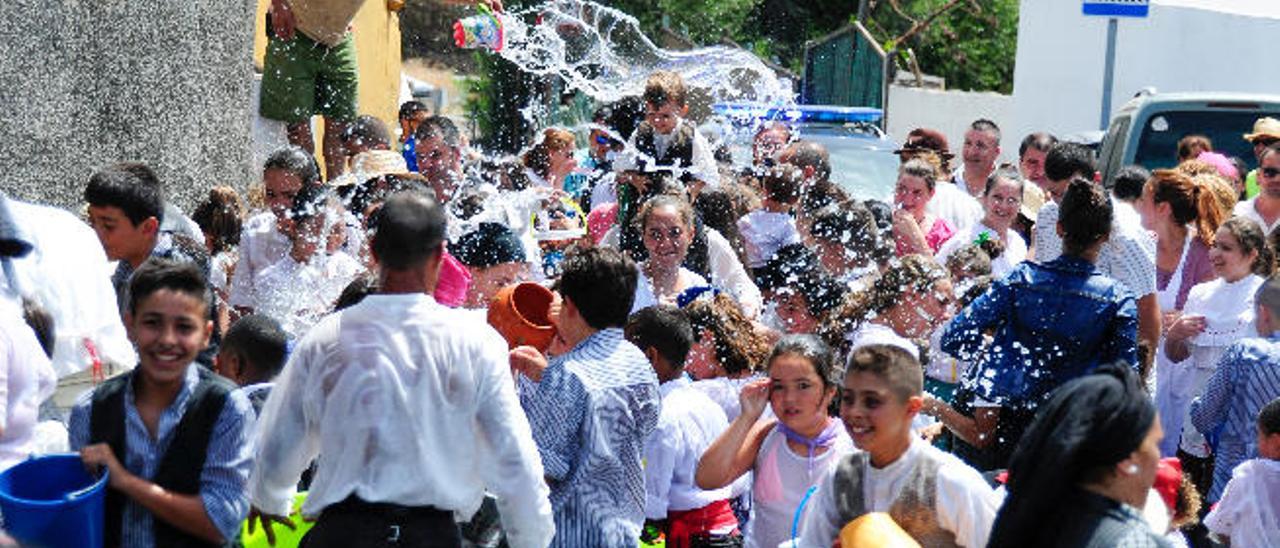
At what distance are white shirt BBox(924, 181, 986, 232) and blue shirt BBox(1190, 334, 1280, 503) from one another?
9.22 ft

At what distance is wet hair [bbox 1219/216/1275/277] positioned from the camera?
364 inches

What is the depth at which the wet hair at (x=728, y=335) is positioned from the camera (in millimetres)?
7793

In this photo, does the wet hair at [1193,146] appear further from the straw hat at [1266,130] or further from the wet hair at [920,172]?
the wet hair at [920,172]

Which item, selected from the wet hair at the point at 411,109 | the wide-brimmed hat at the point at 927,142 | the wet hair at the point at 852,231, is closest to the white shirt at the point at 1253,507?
the wet hair at the point at 852,231

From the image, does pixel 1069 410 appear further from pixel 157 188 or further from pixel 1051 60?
pixel 1051 60

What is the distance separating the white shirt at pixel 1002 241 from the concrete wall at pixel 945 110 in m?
18.0

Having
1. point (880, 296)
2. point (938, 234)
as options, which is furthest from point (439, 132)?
point (880, 296)

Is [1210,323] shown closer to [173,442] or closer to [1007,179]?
[1007,179]

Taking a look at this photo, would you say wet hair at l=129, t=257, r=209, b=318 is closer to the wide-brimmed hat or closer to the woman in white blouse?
the woman in white blouse

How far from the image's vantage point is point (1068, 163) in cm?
1076

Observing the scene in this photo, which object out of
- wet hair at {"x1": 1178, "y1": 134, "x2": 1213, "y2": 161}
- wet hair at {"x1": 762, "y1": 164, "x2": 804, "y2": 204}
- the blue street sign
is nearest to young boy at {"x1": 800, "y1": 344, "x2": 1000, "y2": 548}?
wet hair at {"x1": 762, "y1": 164, "x2": 804, "y2": 204}

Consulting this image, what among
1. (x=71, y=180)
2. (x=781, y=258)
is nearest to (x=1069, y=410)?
(x=781, y=258)

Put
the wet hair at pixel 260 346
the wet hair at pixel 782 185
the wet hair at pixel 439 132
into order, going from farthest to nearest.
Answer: the wet hair at pixel 439 132, the wet hair at pixel 782 185, the wet hair at pixel 260 346

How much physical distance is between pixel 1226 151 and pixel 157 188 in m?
8.40
